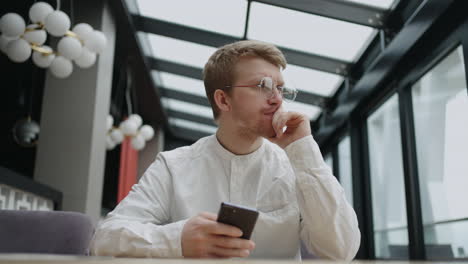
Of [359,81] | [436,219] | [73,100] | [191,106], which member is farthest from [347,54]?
[191,106]

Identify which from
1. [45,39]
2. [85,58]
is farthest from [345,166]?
[45,39]

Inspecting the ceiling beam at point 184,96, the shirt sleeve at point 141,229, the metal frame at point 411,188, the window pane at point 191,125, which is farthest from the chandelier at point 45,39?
the window pane at point 191,125

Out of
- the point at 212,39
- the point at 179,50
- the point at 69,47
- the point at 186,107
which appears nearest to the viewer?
the point at 69,47

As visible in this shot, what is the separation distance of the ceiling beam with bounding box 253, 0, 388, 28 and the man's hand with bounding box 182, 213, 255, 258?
316 cm

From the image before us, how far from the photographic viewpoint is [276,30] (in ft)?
15.0

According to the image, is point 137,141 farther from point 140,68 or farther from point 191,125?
point 191,125

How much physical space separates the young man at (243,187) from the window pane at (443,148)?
2.16 metres

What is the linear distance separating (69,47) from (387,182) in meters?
3.56

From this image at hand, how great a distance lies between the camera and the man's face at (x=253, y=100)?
1.56 meters

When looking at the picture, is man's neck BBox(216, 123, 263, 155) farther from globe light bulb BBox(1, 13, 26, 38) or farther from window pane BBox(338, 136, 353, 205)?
window pane BBox(338, 136, 353, 205)

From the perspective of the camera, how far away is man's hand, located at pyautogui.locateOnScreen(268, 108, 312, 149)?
1.45 m

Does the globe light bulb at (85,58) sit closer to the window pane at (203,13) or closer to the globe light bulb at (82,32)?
the globe light bulb at (82,32)

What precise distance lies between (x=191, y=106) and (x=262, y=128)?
6666 millimetres

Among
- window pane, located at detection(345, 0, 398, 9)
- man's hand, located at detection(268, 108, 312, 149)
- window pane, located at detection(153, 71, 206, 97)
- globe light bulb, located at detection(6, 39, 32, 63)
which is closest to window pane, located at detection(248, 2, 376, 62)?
window pane, located at detection(345, 0, 398, 9)
